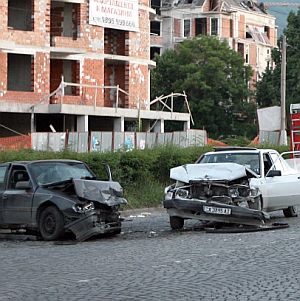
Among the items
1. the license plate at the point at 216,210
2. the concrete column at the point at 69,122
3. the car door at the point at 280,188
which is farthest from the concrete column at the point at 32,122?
the license plate at the point at 216,210

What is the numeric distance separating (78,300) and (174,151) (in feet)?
63.2

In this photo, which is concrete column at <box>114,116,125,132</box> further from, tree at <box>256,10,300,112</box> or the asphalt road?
the asphalt road

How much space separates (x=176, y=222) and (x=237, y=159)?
2590 millimetres

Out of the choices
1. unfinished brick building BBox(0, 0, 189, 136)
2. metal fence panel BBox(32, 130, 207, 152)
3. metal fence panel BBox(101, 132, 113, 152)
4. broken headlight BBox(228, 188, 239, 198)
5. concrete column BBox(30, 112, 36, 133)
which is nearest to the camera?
broken headlight BBox(228, 188, 239, 198)

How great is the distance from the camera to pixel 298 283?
36.7 ft

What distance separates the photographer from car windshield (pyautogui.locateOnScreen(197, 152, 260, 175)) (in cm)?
2043

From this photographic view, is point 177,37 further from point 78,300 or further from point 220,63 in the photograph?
point 78,300

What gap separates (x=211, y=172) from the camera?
60.6 ft

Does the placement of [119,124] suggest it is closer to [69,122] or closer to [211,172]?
[69,122]

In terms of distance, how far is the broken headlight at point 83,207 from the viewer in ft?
56.5

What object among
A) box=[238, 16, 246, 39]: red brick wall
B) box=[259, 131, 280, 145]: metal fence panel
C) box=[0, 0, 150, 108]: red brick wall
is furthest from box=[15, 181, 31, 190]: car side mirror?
box=[238, 16, 246, 39]: red brick wall

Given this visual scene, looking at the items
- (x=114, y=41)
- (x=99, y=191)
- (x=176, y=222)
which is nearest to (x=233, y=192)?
(x=176, y=222)

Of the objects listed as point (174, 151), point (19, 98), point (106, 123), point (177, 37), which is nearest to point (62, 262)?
point (174, 151)

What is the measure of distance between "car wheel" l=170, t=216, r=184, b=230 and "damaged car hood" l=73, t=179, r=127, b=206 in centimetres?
146
